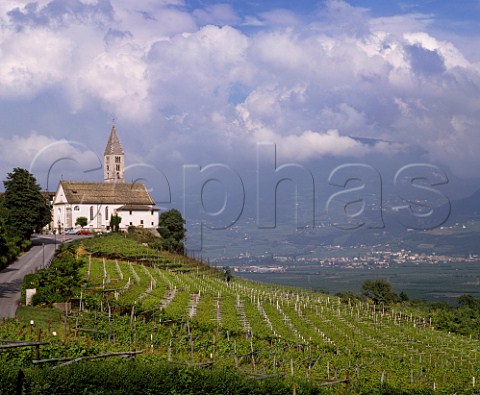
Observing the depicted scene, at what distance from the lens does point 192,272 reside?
2153 inches

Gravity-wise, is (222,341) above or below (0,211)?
below

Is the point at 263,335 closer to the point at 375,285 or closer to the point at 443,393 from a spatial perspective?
the point at 443,393

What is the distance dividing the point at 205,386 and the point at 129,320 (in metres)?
9.76

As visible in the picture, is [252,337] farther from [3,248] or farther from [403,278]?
[403,278]

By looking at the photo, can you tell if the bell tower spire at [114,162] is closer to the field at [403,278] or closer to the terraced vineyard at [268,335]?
the field at [403,278]

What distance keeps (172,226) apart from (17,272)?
39331 millimetres

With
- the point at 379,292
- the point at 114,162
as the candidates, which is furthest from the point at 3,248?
the point at 114,162

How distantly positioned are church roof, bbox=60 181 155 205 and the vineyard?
128ft

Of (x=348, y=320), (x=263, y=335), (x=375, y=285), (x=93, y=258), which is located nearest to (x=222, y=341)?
(x=263, y=335)

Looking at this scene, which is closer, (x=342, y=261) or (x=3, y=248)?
(x=3, y=248)

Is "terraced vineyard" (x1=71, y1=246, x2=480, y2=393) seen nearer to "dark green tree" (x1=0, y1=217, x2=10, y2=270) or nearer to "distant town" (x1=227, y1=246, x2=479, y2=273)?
"dark green tree" (x1=0, y1=217, x2=10, y2=270)

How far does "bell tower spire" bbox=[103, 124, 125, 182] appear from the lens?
4050 inches

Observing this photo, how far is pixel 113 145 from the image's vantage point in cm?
10425

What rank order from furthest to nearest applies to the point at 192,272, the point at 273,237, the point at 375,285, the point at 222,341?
the point at 273,237 < the point at 375,285 < the point at 192,272 < the point at 222,341
